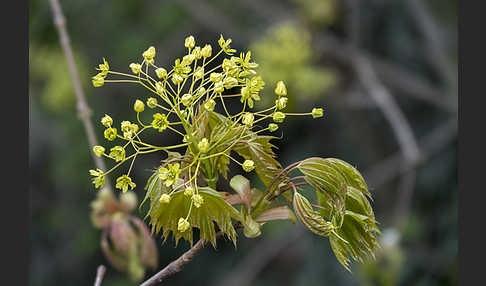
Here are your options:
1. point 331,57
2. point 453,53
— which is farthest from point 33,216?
point 453,53

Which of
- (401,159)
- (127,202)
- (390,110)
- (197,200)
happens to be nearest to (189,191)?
(197,200)

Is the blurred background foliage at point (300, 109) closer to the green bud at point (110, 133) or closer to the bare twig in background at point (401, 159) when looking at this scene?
the bare twig in background at point (401, 159)

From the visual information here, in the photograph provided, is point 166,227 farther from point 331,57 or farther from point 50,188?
point 50,188

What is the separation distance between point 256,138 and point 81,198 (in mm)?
3797

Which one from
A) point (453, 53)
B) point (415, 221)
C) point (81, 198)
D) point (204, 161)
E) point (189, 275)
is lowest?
point (189, 275)

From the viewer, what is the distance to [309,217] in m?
0.99

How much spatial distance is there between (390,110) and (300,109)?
1363mm

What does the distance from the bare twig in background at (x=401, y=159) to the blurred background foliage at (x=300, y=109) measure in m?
0.01

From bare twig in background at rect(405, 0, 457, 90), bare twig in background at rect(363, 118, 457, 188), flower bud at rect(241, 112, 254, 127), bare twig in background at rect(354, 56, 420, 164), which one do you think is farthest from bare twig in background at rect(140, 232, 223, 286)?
bare twig in background at rect(405, 0, 457, 90)

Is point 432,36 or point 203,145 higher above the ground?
point 432,36

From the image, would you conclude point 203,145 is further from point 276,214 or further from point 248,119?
point 276,214

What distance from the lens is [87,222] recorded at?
14.9 ft

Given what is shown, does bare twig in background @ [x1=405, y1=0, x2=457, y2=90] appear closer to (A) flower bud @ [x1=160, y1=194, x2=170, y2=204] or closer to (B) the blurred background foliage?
(B) the blurred background foliage

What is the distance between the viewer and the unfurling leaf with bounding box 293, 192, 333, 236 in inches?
39.0
